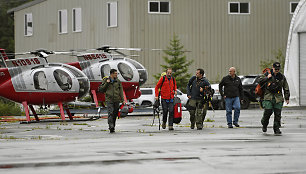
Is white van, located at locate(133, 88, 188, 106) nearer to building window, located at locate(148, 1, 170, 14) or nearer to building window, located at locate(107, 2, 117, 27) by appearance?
building window, located at locate(107, 2, 117, 27)

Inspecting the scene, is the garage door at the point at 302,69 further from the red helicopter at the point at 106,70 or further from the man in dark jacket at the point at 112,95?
the man in dark jacket at the point at 112,95

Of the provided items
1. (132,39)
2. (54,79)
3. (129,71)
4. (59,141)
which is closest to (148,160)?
(59,141)

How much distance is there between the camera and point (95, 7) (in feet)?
156

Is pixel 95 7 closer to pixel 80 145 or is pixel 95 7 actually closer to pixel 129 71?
pixel 129 71

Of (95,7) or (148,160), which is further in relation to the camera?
(95,7)

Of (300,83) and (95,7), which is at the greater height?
(95,7)

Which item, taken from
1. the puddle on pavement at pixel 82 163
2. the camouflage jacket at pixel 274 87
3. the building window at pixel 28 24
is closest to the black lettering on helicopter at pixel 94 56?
the camouflage jacket at pixel 274 87

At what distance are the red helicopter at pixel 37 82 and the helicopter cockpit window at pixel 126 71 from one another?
15.3 ft

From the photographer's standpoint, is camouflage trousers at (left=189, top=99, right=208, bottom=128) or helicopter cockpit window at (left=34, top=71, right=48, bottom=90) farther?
helicopter cockpit window at (left=34, top=71, right=48, bottom=90)

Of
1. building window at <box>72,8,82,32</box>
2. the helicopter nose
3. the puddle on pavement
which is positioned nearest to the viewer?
the puddle on pavement

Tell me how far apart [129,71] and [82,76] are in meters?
4.63

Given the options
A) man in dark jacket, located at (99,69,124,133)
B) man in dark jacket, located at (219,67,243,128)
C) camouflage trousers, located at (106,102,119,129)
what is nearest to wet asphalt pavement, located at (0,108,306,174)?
camouflage trousers, located at (106,102,119,129)

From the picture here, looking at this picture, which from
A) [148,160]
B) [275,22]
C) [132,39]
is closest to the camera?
[148,160]

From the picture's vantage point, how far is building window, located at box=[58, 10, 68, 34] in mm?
50469
